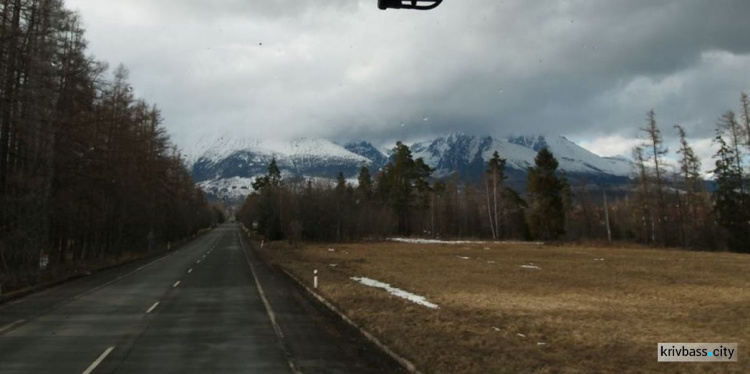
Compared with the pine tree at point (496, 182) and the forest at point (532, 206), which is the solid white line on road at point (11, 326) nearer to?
the forest at point (532, 206)

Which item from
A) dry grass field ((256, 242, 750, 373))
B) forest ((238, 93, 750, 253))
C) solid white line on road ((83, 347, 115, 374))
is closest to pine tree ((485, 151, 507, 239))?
forest ((238, 93, 750, 253))

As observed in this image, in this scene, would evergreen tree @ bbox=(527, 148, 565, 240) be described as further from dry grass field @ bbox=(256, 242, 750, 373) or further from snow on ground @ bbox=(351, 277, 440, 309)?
snow on ground @ bbox=(351, 277, 440, 309)

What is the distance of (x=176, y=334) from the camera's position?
1146 cm

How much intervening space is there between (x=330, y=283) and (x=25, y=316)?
1069cm

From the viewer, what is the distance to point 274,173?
12088 centimetres

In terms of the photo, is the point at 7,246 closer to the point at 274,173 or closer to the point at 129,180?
the point at 129,180

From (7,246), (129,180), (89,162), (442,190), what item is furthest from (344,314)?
(442,190)

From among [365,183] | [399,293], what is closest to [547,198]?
[365,183]

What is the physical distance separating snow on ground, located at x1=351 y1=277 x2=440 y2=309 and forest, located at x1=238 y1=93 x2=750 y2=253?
4074 cm

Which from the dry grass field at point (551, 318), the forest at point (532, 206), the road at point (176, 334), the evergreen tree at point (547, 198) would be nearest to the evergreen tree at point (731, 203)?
the forest at point (532, 206)

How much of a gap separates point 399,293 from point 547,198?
59578 mm

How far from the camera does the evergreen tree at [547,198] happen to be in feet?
239

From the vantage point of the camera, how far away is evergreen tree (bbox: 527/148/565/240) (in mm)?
72775

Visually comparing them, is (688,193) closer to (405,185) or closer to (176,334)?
(405,185)
